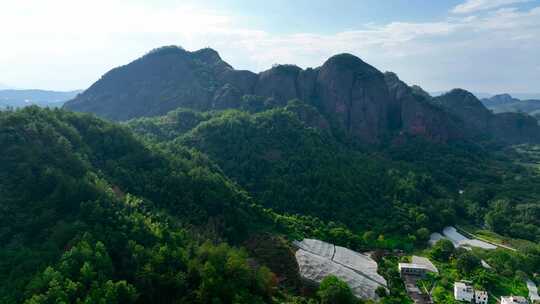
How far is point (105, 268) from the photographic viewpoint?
2762 centimetres

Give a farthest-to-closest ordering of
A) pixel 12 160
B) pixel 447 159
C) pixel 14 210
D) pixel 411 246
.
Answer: pixel 447 159
pixel 411 246
pixel 12 160
pixel 14 210

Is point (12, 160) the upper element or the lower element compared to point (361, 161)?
upper

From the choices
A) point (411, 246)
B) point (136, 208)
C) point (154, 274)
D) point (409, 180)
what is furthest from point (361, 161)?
point (154, 274)

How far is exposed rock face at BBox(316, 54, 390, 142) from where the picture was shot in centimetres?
9181

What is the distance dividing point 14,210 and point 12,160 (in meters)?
6.19

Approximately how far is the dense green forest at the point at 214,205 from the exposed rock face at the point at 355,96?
478 inches

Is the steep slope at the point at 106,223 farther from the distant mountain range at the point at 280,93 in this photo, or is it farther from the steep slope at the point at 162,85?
the steep slope at the point at 162,85

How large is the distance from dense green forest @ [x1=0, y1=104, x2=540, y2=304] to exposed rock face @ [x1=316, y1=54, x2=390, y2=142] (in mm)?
12145

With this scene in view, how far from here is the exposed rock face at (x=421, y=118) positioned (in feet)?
296

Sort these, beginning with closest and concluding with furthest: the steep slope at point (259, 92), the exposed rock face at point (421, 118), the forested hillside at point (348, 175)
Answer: the forested hillside at point (348, 175)
the exposed rock face at point (421, 118)
the steep slope at point (259, 92)

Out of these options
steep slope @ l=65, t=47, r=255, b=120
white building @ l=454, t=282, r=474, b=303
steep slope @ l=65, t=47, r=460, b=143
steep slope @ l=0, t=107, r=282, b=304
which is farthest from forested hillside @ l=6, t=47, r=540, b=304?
white building @ l=454, t=282, r=474, b=303

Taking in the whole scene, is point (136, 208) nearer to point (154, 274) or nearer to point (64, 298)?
point (154, 274)

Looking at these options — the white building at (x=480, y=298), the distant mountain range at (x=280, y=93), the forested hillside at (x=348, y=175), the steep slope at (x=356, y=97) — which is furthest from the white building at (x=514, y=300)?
the steep slope at (x=356, y=97)

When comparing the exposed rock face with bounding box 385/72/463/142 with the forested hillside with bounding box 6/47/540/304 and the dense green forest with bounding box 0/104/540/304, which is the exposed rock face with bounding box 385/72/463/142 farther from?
the dense green forest with bounding box 0/104/540/304
